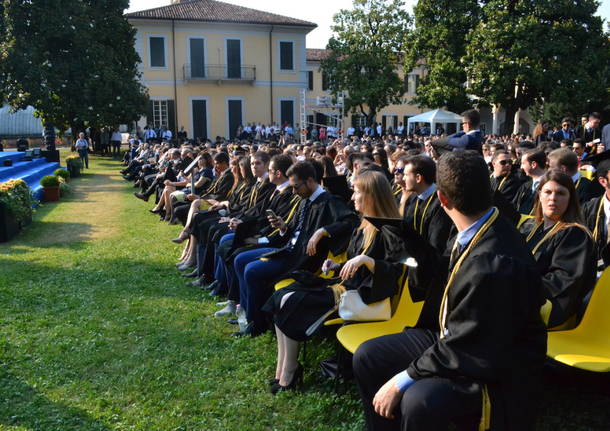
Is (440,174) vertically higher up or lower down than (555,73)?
lower down

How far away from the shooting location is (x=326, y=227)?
4.69 metres

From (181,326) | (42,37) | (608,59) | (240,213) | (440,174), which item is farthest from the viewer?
(608,59)

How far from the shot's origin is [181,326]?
535 cm

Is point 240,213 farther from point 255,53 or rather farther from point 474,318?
point 255,53

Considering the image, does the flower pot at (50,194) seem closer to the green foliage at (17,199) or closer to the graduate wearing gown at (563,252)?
the green foliage at (17,199)

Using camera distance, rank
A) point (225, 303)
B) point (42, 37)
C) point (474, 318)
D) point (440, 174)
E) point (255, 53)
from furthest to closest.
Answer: point (255, 53)
point (42, 37)
point (225, 303)
point (440, 174)
point (474, 318)

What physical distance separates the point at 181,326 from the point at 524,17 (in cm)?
2745

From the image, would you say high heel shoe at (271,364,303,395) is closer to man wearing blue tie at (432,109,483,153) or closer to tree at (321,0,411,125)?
man wearing blue tie at (432,109,483,153)

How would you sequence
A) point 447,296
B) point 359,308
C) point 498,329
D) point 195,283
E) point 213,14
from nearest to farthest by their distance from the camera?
point 498,329
point 447,296
point 359,308
point 195,283
point 213,14

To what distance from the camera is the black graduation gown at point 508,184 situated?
715cm

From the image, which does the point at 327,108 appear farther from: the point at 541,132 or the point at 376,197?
the point at 376,197

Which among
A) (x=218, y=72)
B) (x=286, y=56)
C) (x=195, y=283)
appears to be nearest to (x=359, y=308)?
(x=195, y=283)

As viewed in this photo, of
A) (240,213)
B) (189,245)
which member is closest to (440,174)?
(240,213)

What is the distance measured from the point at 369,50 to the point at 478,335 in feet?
131
